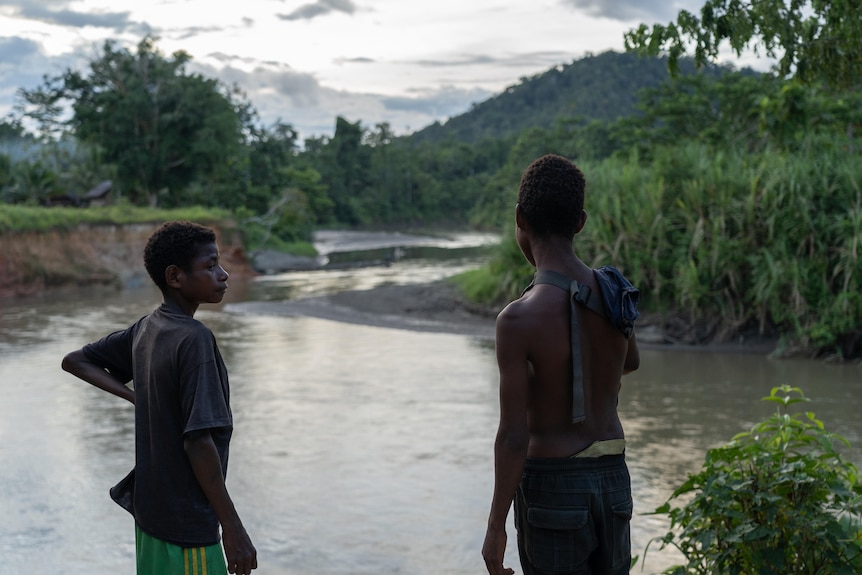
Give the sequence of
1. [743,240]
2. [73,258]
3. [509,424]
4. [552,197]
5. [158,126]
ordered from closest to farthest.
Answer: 1. [509,424]
2. [552,197]
3. [743,240]
4. [73,258]
5. [158,126]

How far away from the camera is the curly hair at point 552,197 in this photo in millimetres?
2779

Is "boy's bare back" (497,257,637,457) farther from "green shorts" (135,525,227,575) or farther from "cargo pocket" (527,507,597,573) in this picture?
"green shorts" (135,525,227,575)

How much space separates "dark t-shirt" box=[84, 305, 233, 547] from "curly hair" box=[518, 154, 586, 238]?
1.02 metres

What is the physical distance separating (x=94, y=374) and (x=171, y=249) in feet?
1.81

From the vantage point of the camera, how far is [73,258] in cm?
2477

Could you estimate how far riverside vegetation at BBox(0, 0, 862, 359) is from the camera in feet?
41.3

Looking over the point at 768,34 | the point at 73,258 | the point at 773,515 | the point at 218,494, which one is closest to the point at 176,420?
the point at 218,494

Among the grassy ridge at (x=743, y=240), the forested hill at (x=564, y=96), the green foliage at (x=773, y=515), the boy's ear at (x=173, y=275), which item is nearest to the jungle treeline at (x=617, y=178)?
the grassy ridge at (x=743, y=240)

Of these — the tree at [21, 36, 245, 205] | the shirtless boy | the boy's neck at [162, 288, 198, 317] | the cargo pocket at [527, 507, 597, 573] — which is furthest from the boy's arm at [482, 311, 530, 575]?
the tree at [21, 36, 245, 205]

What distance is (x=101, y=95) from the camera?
111ft

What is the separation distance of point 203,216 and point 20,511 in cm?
2357

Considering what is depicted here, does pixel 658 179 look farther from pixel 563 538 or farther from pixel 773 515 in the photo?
pixel 563 538

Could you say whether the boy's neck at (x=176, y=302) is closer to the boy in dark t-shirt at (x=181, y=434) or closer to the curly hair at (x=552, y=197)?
the boy in dark t-shirt at (x=181, y=434)

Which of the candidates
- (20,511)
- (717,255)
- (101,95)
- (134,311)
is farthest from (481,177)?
(20,511)
